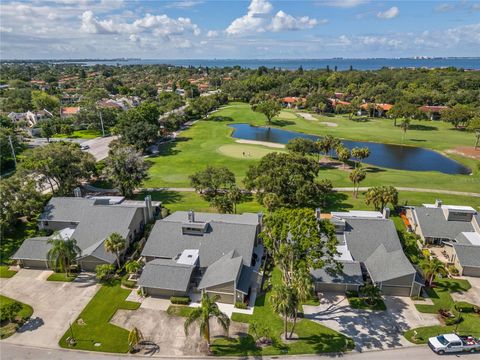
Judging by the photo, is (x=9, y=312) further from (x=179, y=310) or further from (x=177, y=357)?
(x=177, y=357)

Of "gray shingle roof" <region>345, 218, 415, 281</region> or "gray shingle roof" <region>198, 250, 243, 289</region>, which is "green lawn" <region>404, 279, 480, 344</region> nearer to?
"gray shingle roof" <region>345, 218, 415, 281</region>

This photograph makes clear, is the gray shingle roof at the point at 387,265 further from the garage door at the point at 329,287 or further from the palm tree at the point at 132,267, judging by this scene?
the palm tree at the point at 132,267

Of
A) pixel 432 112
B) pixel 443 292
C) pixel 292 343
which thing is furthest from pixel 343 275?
pixel 432 112

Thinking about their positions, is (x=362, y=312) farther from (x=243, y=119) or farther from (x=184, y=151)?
(x=243, y=119)

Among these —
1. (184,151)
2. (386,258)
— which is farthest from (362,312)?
(184,151)

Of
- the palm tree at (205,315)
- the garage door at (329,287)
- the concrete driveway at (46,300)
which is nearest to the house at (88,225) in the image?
the concrete driveway at (46,300)

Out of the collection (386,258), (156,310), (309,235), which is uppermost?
(309,235)
